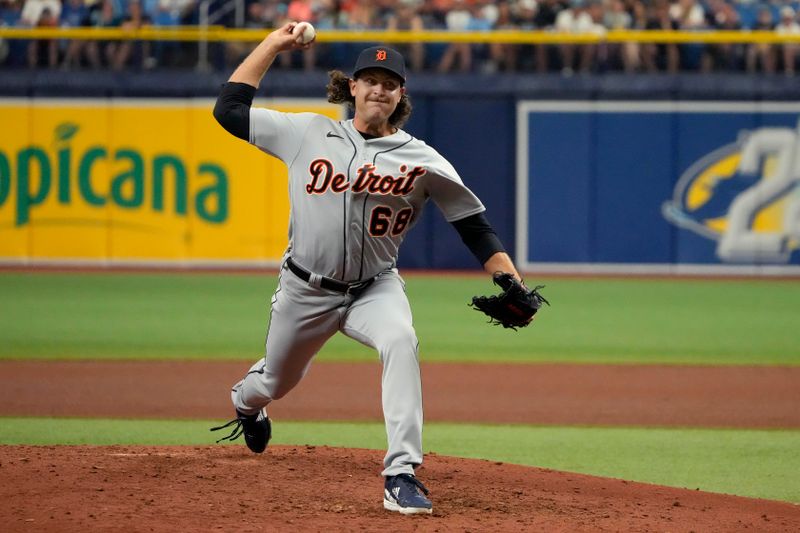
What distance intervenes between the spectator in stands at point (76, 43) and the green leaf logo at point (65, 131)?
818 millimetres

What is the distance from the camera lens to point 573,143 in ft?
60.5

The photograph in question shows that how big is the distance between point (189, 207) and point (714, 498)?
44.4 ft

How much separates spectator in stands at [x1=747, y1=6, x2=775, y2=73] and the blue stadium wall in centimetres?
20

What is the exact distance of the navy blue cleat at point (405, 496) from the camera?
195 inches

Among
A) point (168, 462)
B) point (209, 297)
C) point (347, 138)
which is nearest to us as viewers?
point (347, 138)

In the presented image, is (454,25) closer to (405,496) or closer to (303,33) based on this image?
(303,33)

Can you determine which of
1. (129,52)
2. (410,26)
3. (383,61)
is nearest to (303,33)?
(383,61)

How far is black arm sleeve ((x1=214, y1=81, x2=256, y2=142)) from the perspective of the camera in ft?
17.5

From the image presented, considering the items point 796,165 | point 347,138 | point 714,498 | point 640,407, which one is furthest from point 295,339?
point 796,165

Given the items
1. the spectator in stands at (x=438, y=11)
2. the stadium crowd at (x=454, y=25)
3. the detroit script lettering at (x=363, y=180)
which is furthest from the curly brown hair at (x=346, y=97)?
the spectator in stands at (x=438, y=11)

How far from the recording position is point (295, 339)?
18.1ft

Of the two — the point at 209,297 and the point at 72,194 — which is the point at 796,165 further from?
the point at 72,194

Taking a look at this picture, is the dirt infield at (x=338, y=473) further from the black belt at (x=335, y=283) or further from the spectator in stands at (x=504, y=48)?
the spectator in stands at (x=504, y=48)

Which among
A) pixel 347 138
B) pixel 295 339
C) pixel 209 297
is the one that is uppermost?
pixel 347 138
